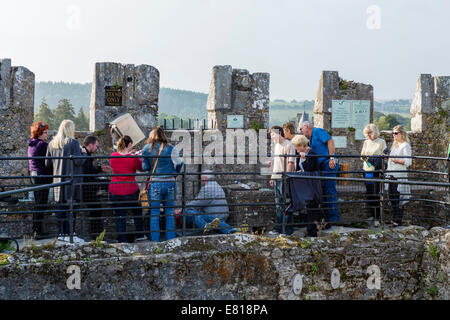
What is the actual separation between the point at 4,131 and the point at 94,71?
6.33ft

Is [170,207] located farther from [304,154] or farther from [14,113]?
[14,113]

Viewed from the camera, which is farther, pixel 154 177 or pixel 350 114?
pixel 350 114

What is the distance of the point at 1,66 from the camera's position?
27.0 feet

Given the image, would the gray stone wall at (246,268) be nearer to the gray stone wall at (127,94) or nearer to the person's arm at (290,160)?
the person's arm at (290,160)

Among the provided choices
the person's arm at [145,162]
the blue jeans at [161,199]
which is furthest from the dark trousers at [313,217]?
the person's arm at [145,162]

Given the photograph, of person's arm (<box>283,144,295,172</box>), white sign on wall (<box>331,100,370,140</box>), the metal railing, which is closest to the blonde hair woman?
person's arm (<box>283,144,295,172</box>)

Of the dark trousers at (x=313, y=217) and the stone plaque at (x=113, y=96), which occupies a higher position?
the stone plaque at (x=113, y=96)

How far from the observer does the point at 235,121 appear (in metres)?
9.55

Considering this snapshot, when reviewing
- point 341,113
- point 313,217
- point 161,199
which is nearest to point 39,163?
point 161,199

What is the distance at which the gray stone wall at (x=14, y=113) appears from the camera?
8.22m

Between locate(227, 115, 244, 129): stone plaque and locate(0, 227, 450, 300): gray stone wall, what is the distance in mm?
3804

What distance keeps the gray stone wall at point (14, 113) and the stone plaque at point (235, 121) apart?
3787 mm

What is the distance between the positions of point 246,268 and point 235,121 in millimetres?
4237
